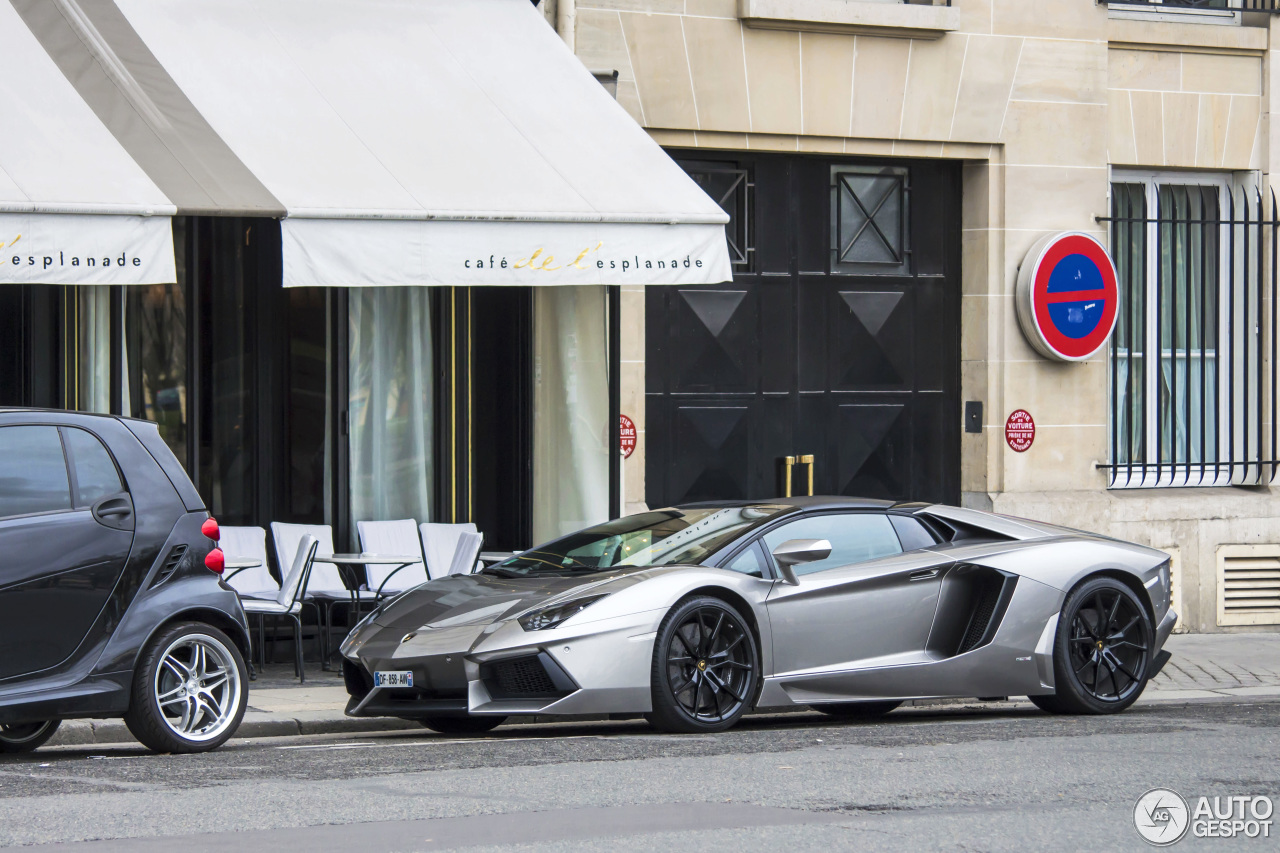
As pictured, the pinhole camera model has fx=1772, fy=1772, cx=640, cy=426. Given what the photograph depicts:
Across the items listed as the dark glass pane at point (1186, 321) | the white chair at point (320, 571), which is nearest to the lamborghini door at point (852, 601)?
the white chair at point (320, 571)

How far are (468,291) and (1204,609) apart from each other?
275 inches

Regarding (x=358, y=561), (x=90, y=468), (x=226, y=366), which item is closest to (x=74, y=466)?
(x=90, y=468)

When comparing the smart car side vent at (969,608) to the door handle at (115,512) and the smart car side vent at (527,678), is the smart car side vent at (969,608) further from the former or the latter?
the door handle at (115,512)

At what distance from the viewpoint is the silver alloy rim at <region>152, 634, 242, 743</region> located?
26.3 feet

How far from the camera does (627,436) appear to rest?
13742 mm

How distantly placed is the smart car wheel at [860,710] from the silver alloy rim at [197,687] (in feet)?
11.1

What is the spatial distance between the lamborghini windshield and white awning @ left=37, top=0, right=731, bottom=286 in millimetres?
2006

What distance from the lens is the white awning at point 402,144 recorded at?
1067cm

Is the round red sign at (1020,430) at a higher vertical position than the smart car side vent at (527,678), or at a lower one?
higher

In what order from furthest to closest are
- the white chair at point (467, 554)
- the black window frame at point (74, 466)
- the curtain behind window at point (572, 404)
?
1. the curtain behind window at point (572, 404)
2. the white chair at point (467, 554)
3. the black window frame at point (74, 466)

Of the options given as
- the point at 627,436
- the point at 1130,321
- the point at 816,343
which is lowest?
the point at 627,436

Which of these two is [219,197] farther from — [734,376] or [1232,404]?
[1232,404]

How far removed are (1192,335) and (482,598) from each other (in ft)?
29.7

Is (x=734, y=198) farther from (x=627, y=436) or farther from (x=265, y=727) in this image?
(x=265, y=727)
